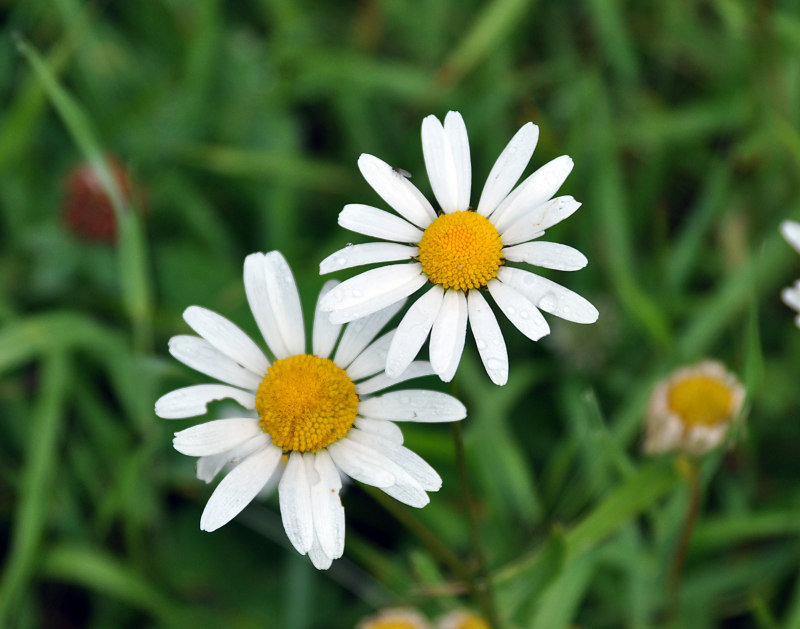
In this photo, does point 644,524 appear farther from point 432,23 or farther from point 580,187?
point 432,23

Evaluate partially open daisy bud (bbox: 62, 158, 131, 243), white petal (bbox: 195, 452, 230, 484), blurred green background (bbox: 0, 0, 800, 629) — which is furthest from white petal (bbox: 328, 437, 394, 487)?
partially open daisy bud (bbox: 62, 158, 131, 243)

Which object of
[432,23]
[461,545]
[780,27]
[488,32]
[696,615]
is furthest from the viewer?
[432,23]

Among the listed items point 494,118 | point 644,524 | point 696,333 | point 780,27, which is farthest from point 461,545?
point 780,27

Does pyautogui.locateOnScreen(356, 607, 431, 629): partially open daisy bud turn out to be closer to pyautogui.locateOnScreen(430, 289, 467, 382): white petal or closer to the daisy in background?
pyautogui.locateOnScreen(430, 289, 467, 382): white petal

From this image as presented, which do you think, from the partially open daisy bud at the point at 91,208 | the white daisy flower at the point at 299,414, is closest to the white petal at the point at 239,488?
the white daisy flower at the point at 299,414

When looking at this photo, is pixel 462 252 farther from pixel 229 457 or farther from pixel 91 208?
pixel 91 208

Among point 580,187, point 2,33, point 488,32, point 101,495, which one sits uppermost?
point 2,33

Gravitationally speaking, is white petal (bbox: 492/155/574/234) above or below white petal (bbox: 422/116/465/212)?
below
